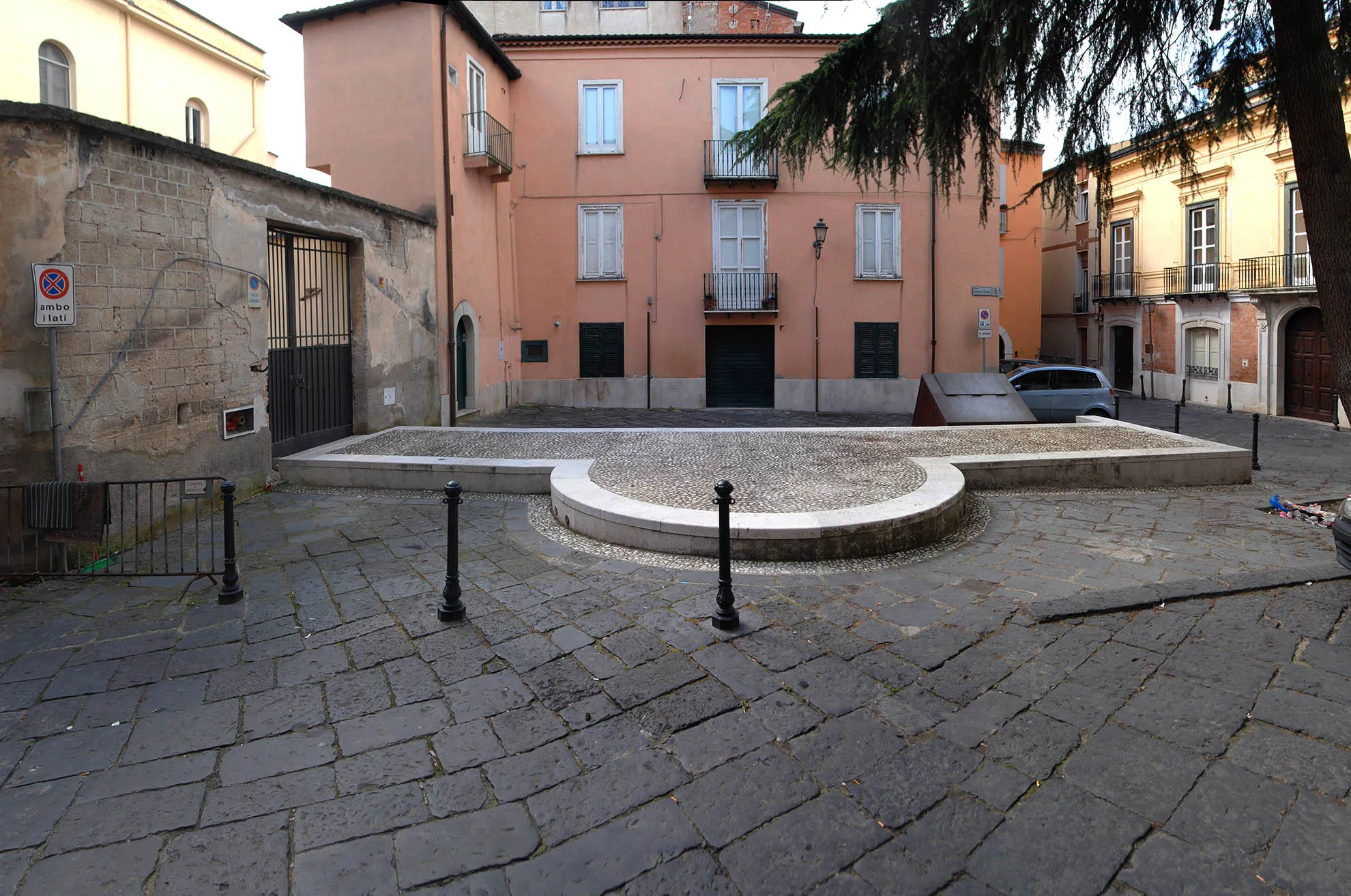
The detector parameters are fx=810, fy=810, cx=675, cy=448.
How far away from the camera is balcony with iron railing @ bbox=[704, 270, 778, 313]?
798 inches

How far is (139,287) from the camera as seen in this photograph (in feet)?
23.7

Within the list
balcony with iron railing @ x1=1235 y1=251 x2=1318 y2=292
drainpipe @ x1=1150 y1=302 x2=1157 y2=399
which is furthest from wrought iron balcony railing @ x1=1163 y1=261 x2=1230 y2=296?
drainpipe @ x1=1150 y1=302 x2=1157 y2=399

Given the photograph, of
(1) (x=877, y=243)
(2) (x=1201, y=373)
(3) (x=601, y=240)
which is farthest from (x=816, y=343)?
(2) (x=1201, y=373)

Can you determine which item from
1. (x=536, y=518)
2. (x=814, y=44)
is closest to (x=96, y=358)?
(x=536, y=518)

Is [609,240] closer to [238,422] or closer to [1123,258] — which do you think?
[238,422]

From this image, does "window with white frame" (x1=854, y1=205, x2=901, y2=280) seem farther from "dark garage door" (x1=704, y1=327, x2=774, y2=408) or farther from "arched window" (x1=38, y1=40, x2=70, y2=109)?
"arched window" (x1=38, y1=40, x2=70, y2=109)

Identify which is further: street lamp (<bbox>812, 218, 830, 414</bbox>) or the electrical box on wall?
street lamp (<bbox>812, 218, 830, 414</bbox>)

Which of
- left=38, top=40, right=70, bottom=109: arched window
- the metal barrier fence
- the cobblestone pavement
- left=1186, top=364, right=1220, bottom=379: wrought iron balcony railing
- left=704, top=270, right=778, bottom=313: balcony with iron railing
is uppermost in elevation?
left=38, top=40, right=70, bottom=109: arched window

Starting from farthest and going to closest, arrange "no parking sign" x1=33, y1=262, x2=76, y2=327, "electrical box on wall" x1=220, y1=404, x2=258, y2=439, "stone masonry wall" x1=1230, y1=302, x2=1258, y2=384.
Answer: "stone masonry wall" x1=1230, y1=302, x2=1258, y2=384 → "electrical box on wall" x1=220, y1=404, x2=258, y2=439 → "no parking sign" x1=33, y1=262, x2=76, y2=327

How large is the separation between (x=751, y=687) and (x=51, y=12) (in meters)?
21.1

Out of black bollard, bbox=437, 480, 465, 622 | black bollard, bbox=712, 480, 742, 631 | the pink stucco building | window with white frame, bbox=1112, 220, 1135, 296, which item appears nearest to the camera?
black bollard, bbox=712, 480, 742, 631

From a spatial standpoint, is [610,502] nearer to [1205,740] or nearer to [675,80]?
[1205,740]

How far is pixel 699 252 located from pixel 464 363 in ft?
22.4

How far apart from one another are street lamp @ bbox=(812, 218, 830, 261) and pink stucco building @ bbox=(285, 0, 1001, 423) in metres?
0.14
